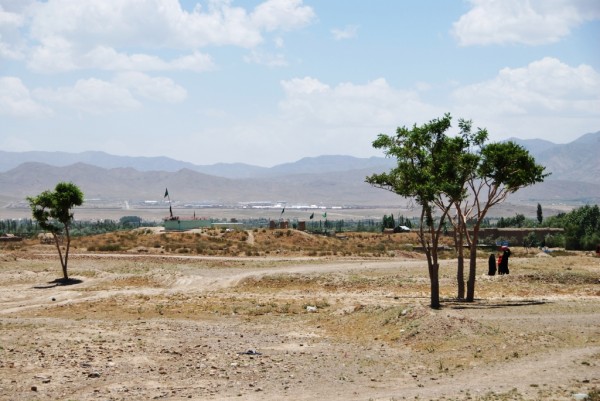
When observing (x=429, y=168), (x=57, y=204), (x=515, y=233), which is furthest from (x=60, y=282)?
(x=515, y=233)

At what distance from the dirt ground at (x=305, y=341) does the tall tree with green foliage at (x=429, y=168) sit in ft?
12.7

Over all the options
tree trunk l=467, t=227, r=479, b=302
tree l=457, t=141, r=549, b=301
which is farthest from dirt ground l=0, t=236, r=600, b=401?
tree l=457, t=141, r=549, b=301

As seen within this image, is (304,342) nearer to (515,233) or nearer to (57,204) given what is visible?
(57,204)

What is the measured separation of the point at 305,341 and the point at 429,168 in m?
10.4

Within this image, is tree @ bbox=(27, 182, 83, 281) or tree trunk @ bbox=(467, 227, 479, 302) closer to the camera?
tree trunk @ bbox=(467, 227, 479, 302)

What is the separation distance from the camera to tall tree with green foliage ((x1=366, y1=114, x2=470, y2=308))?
30828 mm

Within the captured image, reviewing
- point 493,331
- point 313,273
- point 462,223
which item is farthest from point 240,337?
point 313,273

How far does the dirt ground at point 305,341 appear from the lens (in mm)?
18000

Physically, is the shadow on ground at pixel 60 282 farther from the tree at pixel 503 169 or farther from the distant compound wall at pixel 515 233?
the distant compound wall at pixel 515 233

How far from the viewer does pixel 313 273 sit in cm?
4803

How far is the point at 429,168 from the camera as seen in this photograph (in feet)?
103

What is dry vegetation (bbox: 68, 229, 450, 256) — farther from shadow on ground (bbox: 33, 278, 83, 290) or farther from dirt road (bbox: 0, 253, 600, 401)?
dirt road (bbox: 0, 253, 600, 401)

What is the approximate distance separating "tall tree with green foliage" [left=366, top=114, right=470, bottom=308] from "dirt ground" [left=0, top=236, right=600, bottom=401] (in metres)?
3.87

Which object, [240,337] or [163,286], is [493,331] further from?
[163,286]
